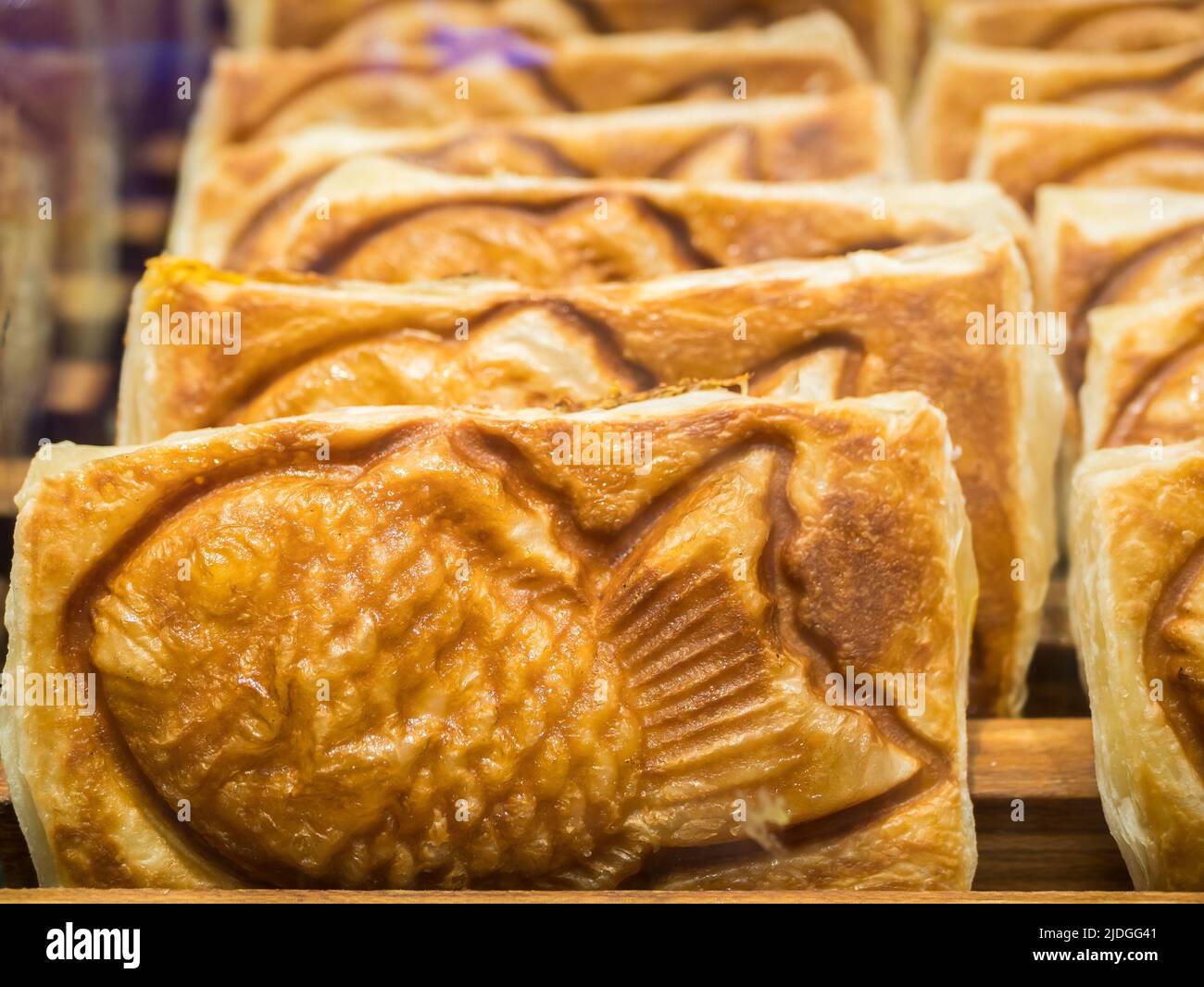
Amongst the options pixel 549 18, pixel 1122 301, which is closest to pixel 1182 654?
pixel 1122 301

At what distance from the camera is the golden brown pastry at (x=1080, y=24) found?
2367 millimetres

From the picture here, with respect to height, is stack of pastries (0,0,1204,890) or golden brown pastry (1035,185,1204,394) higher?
golden brown pastry (1035,185,1204,394)

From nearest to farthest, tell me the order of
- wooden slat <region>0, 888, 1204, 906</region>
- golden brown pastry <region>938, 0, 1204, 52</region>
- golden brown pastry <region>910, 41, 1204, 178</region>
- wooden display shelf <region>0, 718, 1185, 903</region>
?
wooden slat <region>0, 888, 1204, 906</region>
wooden display shelf <region>0, 718, 1185, 903</region>
golden brown pastry <region>910, 41, 1204, 178</region>
golden brown pastry <region>938, 0, 1204, 52</region>

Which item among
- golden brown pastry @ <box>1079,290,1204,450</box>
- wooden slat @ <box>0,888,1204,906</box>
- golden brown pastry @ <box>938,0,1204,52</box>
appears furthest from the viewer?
golden brown pastry @ <box>938,0,1204,52</box>

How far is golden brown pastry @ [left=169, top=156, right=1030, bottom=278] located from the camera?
174 cm

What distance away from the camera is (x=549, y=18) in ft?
7.94

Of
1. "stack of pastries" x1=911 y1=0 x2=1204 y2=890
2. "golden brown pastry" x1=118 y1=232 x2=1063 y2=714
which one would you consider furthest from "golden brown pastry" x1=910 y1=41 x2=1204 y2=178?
"golden brown pastry" x1=118 y1=232 x2=1063 y2=714

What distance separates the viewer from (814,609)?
1341mm

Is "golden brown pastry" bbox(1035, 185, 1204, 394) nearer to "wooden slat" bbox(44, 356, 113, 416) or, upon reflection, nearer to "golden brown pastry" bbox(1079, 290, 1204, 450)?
"golden brown pastry" bbox(1079, 290, 1204, 450)

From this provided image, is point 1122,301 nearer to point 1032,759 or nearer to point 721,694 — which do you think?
point 1032,759

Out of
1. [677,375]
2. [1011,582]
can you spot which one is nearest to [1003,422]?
[1011,582]

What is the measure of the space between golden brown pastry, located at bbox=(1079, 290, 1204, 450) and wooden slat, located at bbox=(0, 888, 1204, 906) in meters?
0.65

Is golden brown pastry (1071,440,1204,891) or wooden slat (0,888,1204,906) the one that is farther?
golden brown pastry (1071,440,1204,891)

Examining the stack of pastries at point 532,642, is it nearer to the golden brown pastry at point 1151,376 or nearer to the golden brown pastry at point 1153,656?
the golden brown pastry at point 1153,656
